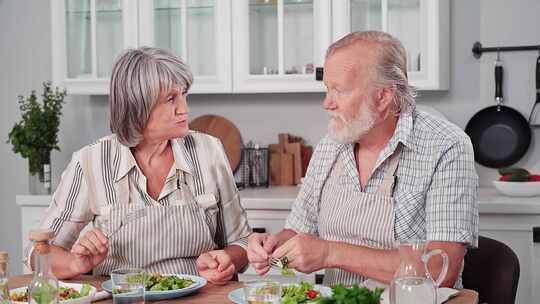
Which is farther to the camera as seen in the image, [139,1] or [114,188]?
[139,1]

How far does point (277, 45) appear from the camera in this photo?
3.98m

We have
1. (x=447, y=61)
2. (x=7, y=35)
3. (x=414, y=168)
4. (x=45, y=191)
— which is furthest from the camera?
(x=7, y=35)

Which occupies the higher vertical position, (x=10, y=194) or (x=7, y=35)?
(x=7, y=35)

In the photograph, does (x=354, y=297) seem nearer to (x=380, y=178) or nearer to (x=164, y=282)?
(x=164, y=282)

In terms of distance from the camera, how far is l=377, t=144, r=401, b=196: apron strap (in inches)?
94.7

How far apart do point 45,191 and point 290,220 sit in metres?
1.95

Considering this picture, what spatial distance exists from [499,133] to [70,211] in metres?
2.19

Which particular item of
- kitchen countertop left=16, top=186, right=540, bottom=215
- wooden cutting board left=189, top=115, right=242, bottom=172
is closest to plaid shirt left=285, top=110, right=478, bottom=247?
kitchen countertop left=16, top=186, right=540, bottom=215

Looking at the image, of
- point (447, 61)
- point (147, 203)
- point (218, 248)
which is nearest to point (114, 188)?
point (147, 203)

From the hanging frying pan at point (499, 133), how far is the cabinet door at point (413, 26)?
28 cm

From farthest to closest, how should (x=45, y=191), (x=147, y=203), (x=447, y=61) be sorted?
(x=45, y=191)
(x=447, y=61)
(x=147, y=203)

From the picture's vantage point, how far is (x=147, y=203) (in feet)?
8.40

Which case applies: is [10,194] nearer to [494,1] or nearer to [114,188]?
[114,188]

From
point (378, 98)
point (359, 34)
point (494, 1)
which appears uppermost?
point (494, 1)
